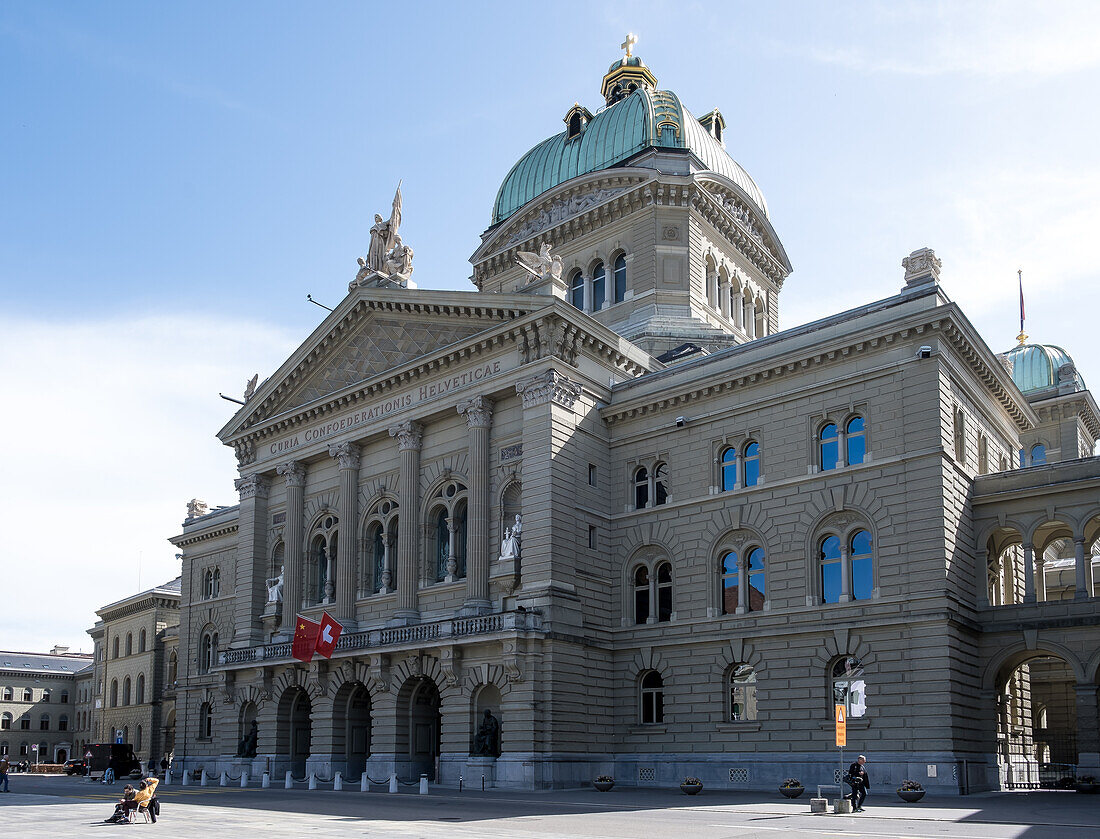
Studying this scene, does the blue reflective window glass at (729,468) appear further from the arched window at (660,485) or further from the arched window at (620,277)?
the arched window at (620,277)

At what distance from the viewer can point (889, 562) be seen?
38281 millimetres

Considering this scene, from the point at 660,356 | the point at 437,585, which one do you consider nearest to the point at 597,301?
the point at 660,356

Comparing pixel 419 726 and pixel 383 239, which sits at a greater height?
pixel 383 239

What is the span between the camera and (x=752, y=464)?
43.6 m

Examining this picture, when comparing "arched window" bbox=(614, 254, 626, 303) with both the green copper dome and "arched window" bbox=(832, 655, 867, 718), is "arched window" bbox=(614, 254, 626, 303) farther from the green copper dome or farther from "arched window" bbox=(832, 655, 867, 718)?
"arched window" bbox=(832, 655, 867, 718)

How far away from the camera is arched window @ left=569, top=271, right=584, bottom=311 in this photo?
2437 inches

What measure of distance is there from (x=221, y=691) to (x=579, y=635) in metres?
21.9

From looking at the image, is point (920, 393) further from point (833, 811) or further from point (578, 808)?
point (578, 808)

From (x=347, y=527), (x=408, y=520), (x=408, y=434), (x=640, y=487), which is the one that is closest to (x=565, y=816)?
(x=640, y=487)

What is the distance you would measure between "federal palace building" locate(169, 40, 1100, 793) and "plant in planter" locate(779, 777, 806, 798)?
2.57 metres

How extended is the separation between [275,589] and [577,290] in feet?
74.8

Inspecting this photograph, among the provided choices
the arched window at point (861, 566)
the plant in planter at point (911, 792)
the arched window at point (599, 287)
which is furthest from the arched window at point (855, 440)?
the arched window at point (599, 287)

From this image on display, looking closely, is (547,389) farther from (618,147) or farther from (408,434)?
(618,147)

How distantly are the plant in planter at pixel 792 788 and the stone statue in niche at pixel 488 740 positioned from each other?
11.6m
